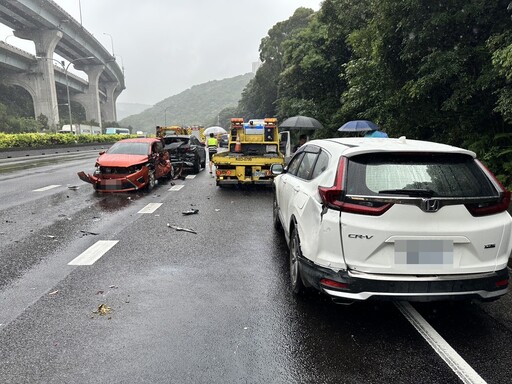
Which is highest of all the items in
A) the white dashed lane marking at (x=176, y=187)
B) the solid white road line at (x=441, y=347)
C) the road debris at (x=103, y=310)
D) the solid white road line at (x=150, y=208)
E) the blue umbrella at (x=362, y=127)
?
the blue umbrella at (x=362, y=127)

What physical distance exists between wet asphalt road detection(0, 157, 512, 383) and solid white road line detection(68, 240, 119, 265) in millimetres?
123

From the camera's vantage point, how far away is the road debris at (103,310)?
3.80 meters

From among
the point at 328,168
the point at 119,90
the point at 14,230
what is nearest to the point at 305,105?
the point at 14,230

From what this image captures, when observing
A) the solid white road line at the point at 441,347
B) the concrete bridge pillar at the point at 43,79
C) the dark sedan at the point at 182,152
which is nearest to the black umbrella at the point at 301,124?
the dark sedan at the point at 182,152

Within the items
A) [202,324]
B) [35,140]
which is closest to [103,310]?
[202,324]

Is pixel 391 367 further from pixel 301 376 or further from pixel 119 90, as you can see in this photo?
→ pixel 119 90

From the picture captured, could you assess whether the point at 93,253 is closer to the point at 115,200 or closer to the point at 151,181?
the point at 115,200

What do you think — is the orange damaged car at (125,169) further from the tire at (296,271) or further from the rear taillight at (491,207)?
the rear taillight at (491,207)

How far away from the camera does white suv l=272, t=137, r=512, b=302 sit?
124 inches

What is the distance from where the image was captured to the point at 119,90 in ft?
372

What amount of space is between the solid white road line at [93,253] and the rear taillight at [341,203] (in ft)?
11.7

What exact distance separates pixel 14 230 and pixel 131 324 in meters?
4.77

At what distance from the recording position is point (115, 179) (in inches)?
437

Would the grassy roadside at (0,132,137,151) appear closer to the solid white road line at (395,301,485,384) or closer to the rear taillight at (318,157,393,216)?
the rear taillight at (318,157,393,216)
